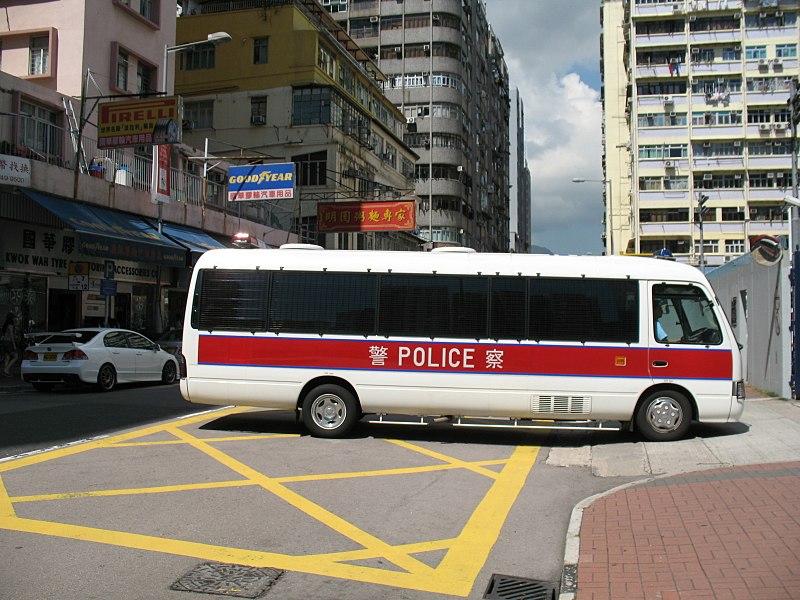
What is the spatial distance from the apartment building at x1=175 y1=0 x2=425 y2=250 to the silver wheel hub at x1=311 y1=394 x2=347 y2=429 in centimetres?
2972

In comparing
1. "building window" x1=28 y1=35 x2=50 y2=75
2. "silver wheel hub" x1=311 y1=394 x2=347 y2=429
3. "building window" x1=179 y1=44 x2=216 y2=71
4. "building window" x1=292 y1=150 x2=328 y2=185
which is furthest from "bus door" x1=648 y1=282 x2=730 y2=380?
"building window" x1=179 y1=44 x2=216 y2=71

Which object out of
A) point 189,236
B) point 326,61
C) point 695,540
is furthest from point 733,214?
point 695,540

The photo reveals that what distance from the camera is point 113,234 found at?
21922 millimetres

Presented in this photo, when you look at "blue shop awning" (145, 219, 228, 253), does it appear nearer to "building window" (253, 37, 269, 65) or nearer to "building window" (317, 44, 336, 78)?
"building window" (253, 37, 269, 65)

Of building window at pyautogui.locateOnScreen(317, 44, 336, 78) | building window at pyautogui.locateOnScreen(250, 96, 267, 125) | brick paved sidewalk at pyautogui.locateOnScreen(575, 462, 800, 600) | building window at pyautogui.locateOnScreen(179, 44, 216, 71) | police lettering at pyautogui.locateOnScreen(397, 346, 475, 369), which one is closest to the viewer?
brick paved sidewalk at pyautogui.locateOnScreen(575, 462, 800, 600)

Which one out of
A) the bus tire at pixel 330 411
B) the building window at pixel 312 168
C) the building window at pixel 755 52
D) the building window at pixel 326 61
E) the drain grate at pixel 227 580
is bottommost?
the drain grate at pixel 227 580

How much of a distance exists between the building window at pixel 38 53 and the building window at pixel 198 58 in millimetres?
18296

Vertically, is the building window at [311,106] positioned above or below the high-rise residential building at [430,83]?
below

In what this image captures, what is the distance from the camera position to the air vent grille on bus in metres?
10.1

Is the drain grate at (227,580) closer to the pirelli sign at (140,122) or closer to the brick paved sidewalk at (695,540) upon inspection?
the brick paved sidewalk at (695,540)

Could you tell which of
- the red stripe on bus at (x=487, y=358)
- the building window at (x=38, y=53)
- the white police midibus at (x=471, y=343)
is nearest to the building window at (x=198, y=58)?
the building window at (x=38, y=53)

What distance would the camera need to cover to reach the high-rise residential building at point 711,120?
66.0 meters

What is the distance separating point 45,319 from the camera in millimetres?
22141

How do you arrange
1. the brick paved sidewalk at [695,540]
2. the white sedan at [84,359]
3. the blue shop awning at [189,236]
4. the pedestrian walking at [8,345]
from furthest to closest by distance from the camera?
the blue shop awning at [189,236] < the pedestrian walking at [8,345] < the white sedan at [84,359] < the brick paved sidewalk at [695,540]
